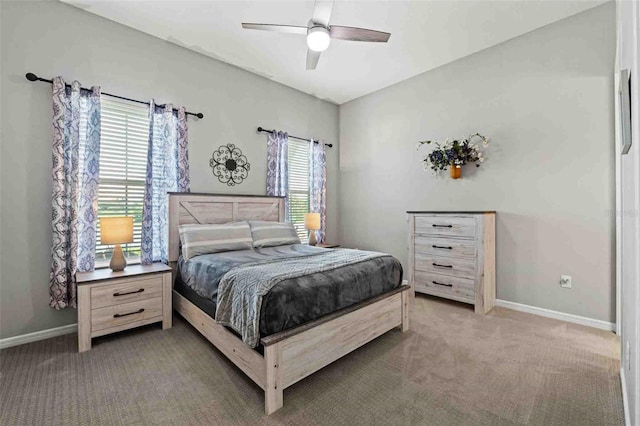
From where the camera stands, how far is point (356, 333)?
7.38 feet

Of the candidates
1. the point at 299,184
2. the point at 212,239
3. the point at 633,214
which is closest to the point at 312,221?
the point at 299,184

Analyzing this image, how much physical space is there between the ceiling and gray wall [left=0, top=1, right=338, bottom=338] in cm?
22

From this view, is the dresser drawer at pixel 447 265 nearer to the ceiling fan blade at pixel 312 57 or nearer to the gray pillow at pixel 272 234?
the gray pillow at pixel 272 234

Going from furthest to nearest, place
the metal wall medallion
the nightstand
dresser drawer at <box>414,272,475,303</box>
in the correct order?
the metal wall medallion
dresser drawer at <box>414,272,475,303</box>
the nightstand

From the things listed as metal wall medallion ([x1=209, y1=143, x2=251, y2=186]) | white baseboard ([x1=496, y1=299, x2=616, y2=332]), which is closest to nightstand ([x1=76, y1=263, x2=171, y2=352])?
metal wall medallion ([x1=209, y1=143, x2=251, y2=186])

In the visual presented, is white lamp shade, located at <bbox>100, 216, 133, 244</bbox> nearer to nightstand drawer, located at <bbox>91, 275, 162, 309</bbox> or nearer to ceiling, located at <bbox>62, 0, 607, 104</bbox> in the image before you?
nightstand drawer, located at <bbox>91, 275, 162, 309</bbox>

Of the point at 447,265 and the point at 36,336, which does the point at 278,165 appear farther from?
the point at 36,336

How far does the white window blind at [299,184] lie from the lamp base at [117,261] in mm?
2419

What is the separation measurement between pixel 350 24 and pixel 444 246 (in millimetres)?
2709

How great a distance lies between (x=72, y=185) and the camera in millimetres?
2680

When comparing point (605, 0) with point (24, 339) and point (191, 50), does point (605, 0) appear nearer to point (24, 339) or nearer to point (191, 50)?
point (191, 50)

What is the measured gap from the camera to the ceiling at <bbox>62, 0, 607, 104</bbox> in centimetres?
279

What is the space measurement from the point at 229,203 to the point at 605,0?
445 centimetres

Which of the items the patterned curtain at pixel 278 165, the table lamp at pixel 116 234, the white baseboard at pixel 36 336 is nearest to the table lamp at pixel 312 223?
the patterned curtain at pixel 278 165
